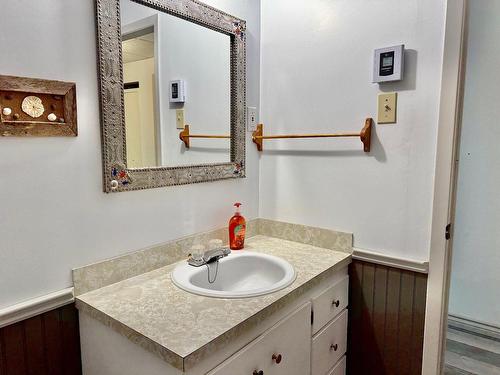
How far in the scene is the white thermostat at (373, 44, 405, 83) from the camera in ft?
4.37

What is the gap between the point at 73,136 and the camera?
3.55 ft

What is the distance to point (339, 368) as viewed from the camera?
155 cm

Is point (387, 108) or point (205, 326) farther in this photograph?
point (387, 108)

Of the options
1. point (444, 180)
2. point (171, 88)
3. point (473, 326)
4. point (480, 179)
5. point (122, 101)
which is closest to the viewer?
point (122, 101)

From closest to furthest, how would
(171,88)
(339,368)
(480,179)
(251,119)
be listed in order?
(171,88) < (339,368) < (251,119) < (480,179)

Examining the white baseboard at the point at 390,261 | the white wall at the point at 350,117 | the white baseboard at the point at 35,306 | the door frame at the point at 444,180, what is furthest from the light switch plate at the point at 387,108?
the white baseboard at the point at 35,306

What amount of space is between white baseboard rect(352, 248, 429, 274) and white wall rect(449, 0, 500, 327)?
1.10 m

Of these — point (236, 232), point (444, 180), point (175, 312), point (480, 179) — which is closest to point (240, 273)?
point (236, 232)

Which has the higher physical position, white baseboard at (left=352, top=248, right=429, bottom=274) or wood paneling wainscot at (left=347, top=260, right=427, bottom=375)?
white baseboard at (left=352, top=248, right=429, bottom=274)

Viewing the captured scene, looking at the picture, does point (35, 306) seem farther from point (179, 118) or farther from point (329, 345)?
point (329, 345)

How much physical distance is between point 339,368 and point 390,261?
54 cm

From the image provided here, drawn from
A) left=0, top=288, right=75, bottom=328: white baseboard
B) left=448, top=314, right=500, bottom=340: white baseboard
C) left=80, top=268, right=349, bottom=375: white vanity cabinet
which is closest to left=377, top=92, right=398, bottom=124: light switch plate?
left=80, top=268, right=349, bottom=375: white vanity cabinet

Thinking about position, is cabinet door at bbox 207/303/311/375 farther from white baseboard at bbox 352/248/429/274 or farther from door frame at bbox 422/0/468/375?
door frame at bbox 422/0/468/375

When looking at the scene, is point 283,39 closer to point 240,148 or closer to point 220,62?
point 220,62
